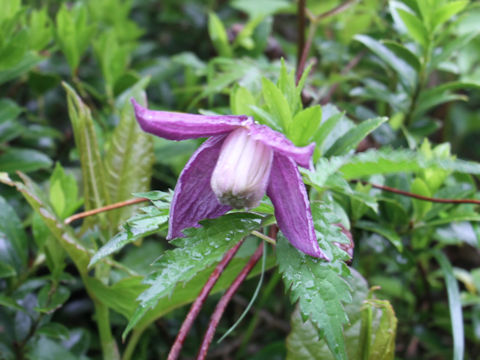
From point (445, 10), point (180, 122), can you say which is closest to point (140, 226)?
point (180, 122)

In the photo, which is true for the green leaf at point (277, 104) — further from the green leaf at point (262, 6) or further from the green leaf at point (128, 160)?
the green leaf at point (262, 6)

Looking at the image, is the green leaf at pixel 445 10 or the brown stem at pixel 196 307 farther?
the green leaf at pixel 445 10

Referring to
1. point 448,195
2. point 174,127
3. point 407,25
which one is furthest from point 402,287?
point 174,127

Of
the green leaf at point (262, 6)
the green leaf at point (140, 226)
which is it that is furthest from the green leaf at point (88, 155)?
the green leaf at point (262, 6)

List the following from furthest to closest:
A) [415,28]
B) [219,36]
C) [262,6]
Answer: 1. [262,6]
2. [219,36]
3. [415,28]

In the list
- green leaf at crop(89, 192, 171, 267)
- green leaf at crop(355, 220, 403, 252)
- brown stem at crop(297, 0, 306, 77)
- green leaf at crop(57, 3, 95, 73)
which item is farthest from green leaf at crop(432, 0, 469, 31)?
green leaf at crop(57, 3, 95, 73)

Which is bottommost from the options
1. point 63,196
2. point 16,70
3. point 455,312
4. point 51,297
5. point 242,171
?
point 455,312

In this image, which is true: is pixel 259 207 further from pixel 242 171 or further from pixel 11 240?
pixel 11 240
